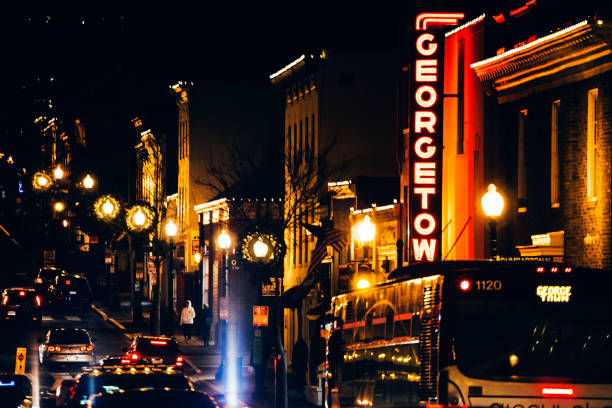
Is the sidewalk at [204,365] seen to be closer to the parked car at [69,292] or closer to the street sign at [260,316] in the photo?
the parked car at [69,292]

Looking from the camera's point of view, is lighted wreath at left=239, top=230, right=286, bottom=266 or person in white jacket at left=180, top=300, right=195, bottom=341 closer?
lighted wreath at left=239, top=230, right=286, bottom=266

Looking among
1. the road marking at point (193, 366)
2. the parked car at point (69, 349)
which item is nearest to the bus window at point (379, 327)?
the parked car at point (69, 349)

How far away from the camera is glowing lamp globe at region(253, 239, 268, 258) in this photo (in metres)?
41.9

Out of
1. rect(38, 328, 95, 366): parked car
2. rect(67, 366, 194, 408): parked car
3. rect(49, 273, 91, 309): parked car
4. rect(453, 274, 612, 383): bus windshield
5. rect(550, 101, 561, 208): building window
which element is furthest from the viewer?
rect(49, 273, 91, 309): parked car

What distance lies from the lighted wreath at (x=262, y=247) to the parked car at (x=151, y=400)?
27.3 metres

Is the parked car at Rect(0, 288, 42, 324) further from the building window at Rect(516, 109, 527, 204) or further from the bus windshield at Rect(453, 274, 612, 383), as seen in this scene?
the bus windshield at Rect(453, 274, 612, 383)

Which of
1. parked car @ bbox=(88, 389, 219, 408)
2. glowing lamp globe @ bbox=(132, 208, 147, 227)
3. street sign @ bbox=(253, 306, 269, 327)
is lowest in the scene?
parked car @ bbox=(88, 389, 219, 408)

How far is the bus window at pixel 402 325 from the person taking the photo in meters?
17.8

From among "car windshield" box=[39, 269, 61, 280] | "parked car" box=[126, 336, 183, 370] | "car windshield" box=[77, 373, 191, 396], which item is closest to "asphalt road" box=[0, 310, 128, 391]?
"parked car" box=[126, 336, 183, 370]

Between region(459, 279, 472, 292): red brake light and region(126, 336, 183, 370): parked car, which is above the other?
region(459, 279, 472, 292): red brake light

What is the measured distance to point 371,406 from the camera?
2008 cm

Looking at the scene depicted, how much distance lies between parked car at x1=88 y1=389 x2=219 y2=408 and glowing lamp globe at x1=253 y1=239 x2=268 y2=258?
2718 cm

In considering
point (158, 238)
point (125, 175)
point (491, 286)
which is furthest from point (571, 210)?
point (125, 175)

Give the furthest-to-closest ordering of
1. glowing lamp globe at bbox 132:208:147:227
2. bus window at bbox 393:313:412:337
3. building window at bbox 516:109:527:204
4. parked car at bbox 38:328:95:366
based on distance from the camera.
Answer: glowing lamp globe at bbox 132:208:147:227, parked car at bbox 38:328:95:366, building window at bbox 516:109:527:204, bus window at bbox 393:313:412:337
